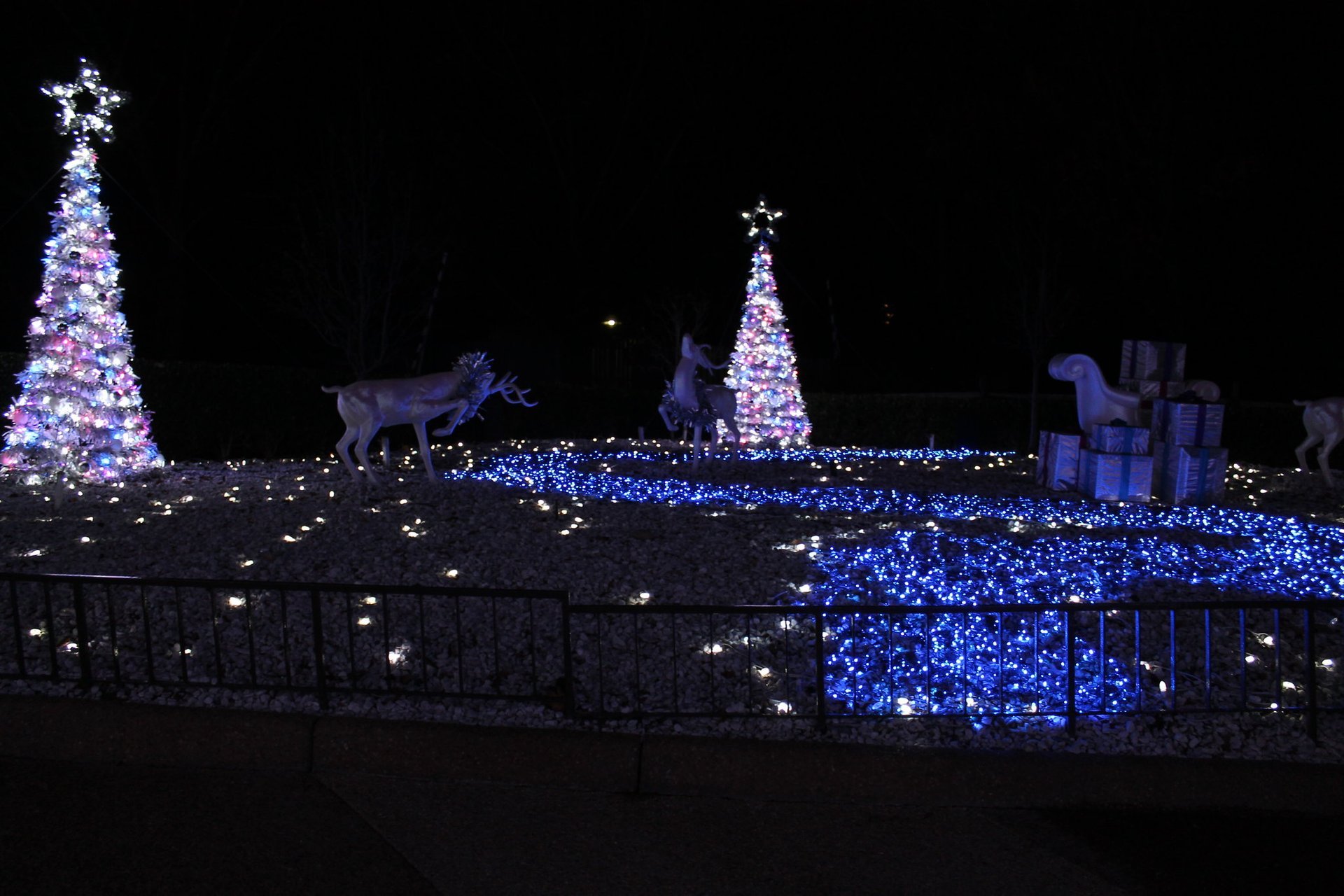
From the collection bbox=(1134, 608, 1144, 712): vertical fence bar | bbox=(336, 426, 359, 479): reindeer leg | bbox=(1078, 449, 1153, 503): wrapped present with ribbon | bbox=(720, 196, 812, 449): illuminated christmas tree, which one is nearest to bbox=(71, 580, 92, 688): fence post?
bbox=(336, 426, 359, 479): reindeer leg

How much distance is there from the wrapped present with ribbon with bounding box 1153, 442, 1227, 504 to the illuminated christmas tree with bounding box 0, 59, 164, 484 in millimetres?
11831

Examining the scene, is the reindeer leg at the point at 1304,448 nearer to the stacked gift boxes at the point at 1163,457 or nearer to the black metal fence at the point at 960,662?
the stacked gift boxes at the point at 1163,457

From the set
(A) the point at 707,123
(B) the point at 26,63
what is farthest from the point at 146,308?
(A) the point at 707,123

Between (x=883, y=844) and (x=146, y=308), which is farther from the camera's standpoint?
(x=146, y=308)

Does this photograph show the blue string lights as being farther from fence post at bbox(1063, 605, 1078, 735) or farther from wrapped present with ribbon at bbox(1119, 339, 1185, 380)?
wrapped present with ribbon at bbox(1119, 339, 1185, 380)

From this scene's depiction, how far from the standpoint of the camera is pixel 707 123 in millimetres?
30500

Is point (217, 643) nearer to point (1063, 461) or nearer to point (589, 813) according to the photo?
point (589, 813)

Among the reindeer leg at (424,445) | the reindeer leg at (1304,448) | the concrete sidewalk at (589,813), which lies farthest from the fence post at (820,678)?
the reindeer leg at (1304,448)

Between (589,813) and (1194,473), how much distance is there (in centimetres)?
834

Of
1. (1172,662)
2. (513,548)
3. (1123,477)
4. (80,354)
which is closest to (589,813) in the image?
(1172,662)

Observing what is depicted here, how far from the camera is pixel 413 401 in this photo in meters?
11.0

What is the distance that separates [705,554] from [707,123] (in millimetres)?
24767

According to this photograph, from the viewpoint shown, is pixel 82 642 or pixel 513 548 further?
pixel 513 548

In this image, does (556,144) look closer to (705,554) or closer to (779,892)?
(705,554)
